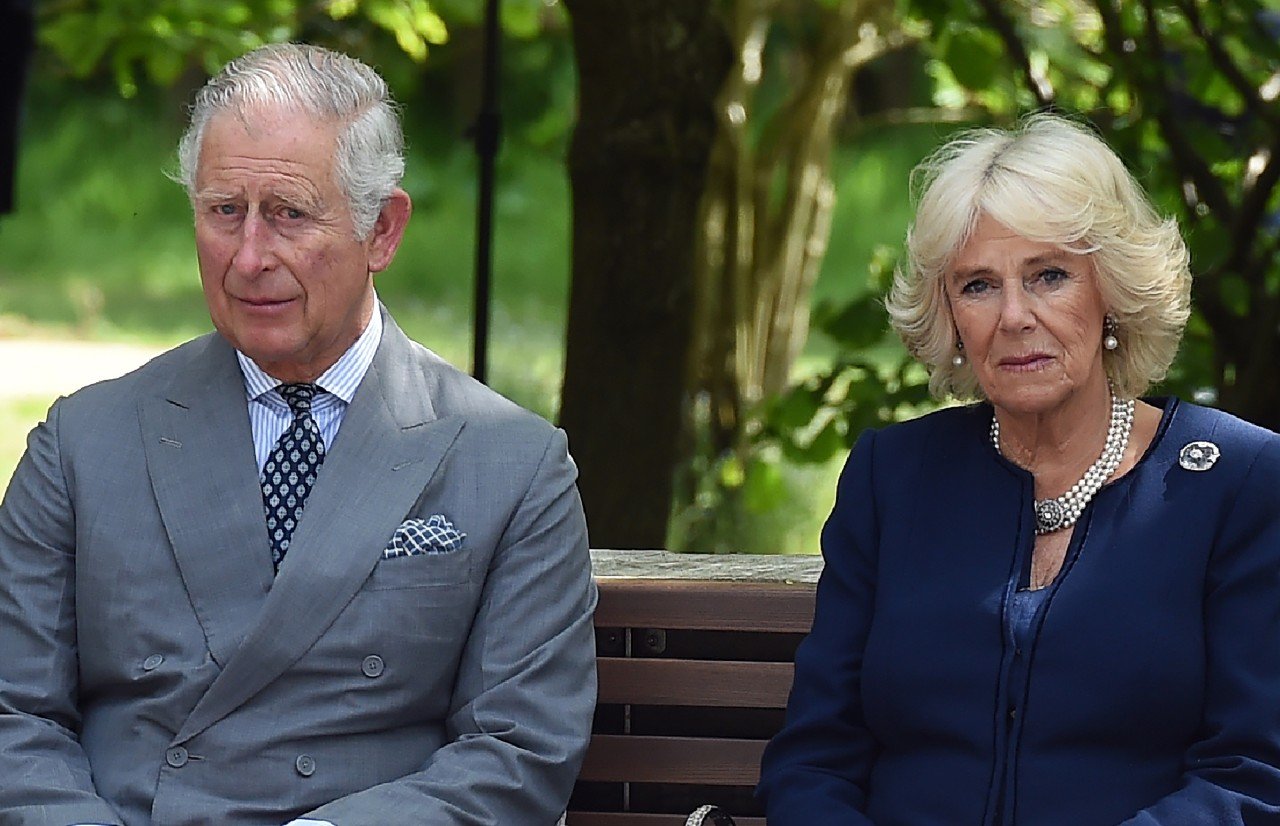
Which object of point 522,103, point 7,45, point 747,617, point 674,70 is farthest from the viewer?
point 522,103

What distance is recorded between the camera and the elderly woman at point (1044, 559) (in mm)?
2521

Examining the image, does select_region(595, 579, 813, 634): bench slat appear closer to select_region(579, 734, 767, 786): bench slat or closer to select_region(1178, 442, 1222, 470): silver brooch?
select_region(579, 734, 767, 786): bench slat

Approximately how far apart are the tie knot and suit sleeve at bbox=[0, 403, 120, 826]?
329 millimetres

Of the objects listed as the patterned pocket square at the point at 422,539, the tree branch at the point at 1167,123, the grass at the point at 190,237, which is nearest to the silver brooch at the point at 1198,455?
the patterned pocket square at the point at 422,539

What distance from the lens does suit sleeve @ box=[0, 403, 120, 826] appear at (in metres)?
2.56

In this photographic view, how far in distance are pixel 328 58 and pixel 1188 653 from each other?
1.45 m

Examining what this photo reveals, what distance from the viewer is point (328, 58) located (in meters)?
2.73

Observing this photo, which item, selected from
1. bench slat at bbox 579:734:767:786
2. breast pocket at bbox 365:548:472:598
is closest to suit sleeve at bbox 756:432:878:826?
bench slat at bbox 579:734:767:786

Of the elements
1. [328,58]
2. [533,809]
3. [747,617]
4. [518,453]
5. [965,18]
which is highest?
[965,18]

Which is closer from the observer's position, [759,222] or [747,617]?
[747,617]

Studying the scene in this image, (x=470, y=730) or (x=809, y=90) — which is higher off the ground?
(x=809, y=90)

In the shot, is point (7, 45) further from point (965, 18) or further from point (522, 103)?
point (522, 103)

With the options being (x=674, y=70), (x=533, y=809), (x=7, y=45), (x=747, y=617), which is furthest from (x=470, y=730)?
(x=7, y=45)

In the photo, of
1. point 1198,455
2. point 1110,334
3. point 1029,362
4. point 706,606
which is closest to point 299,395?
point 706,606
